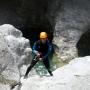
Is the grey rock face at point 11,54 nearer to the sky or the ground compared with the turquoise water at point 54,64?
nearer to the sky

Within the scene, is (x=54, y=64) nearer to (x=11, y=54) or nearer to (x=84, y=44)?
(x=84, y=44)

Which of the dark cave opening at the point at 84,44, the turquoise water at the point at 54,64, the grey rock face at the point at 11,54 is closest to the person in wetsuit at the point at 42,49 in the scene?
the grey rock face at the point at 11,54

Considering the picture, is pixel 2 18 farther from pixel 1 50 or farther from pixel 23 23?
pixel 1 50

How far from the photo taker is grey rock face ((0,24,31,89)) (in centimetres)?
1034

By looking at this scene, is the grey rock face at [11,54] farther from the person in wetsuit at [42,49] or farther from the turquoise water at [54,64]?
the turquoise water at [54,64]

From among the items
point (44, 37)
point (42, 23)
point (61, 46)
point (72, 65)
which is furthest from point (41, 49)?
point (42, 23)

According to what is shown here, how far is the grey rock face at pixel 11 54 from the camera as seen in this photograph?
10336 mm

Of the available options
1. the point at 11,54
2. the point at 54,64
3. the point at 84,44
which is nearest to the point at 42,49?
the point at 11,54

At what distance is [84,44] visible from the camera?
704 inches

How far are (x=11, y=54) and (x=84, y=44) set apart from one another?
7576 millimetres

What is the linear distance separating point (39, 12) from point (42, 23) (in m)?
0.66

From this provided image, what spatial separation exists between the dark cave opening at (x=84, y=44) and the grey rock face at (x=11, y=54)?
4460 mm

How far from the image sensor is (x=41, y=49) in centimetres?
1056

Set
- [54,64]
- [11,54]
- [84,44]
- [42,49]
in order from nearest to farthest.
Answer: [42,49], [11,54], [54,64], [84,44]
